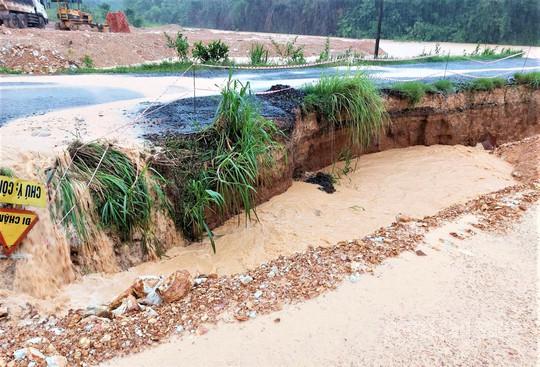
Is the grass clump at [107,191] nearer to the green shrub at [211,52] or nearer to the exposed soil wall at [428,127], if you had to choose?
the exposed soil wall at [428,127]

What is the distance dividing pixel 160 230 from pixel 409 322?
240 centimetres

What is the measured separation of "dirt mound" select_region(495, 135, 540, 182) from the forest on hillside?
70.3 ft

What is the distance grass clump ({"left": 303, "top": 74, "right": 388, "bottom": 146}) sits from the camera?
587 centimetres

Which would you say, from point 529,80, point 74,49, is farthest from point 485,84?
point 74,49

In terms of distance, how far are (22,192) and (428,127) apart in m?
6.56

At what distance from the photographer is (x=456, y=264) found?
145 inches

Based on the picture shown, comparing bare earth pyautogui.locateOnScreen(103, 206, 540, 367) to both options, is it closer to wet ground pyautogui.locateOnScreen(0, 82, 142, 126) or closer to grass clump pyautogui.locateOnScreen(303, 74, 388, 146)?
grass clump pyautogui.locateOnScreen(303, 74, 388, 146)

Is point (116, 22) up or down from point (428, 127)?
up

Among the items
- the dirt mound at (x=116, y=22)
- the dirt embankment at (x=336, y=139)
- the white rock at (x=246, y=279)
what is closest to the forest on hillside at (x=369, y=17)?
the dirt mound at (x=116, y=22)

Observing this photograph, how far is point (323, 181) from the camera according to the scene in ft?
19.4

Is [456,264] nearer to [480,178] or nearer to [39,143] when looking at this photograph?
[480,178]

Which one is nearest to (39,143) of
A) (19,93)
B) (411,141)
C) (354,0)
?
(19,93)

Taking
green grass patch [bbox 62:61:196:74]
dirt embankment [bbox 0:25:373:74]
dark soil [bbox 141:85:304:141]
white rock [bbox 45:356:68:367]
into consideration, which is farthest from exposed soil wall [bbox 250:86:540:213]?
dirt embankment [bbox 0:25:373:74]

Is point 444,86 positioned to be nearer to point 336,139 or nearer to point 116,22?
point 336,139
